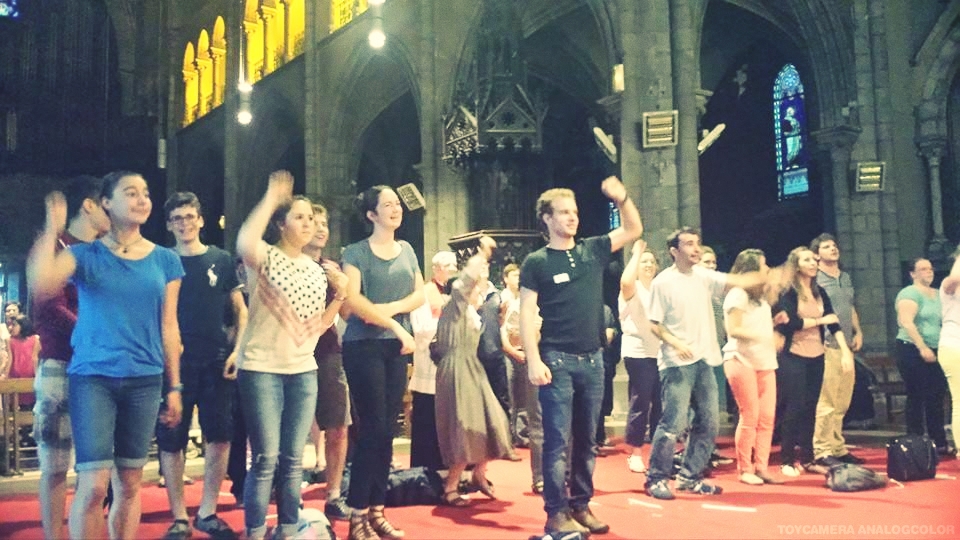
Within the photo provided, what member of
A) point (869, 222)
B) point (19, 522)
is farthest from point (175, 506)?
point (869, 222)

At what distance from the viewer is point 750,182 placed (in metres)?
19.6

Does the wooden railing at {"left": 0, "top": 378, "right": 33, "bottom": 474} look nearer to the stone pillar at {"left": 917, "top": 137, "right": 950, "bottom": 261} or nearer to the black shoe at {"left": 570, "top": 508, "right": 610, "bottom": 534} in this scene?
the black shoe at {"left": 570, "top": 508, "right": 610, "bottom": 534}

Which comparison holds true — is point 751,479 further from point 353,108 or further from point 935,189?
point 353,108

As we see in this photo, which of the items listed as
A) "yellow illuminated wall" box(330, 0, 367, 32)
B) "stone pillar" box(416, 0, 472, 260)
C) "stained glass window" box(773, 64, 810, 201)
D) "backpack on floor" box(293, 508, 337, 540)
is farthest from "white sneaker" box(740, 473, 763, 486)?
"yellow illuminated wall" box(330, 0, 367, 32)

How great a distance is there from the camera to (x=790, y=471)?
6.74 m

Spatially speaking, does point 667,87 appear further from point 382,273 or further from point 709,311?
point 382,273

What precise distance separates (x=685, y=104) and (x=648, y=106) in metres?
0.48

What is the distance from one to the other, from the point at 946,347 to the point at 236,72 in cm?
2135

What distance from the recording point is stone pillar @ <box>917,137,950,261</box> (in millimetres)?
14188

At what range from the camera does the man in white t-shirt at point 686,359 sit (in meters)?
5.88

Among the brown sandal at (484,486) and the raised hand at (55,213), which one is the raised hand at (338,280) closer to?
the raised hand at (55,213)

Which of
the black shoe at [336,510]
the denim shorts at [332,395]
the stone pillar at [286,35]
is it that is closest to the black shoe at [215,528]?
the black shoe at [336,510]

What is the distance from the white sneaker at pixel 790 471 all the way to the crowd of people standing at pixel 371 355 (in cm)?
2

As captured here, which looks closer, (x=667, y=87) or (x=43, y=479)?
(x=43, y=479)
